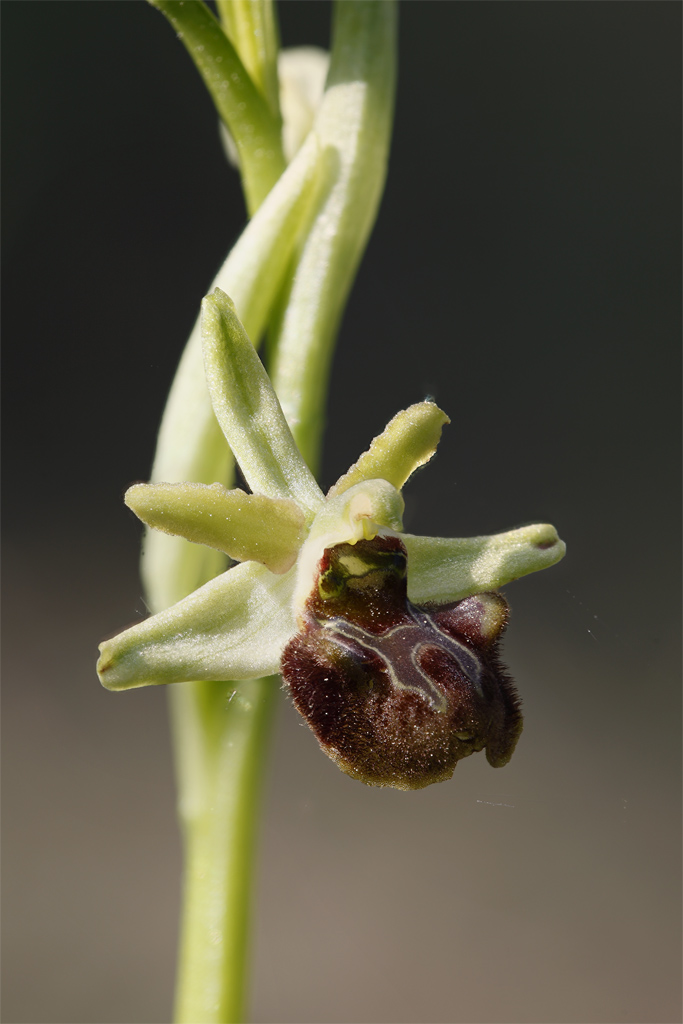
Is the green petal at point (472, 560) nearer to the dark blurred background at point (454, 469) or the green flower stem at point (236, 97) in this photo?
the green flower stem at point (236, 97)

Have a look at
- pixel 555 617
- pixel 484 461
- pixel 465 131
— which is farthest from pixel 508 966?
pixel 465 131

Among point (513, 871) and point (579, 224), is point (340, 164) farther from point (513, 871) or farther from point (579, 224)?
point (579, 224)

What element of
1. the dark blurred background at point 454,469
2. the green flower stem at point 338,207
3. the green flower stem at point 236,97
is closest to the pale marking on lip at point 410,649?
the green flower stem at point 338,207

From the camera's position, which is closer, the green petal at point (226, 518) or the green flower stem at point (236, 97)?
the green petal at point (226, 518)

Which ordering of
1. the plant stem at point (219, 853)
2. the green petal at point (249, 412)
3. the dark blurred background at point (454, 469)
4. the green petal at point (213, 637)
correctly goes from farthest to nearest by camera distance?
the dark blurred background at point (454, 469), the plant stem at point (219, 853), the green petal at point (249, 412), the green petal at point (213, 637)

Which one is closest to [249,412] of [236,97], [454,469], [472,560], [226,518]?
[226,518]

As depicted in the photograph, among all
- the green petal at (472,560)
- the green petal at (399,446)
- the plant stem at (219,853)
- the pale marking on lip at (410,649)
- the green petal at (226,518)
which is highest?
the green petal at (399,446)
